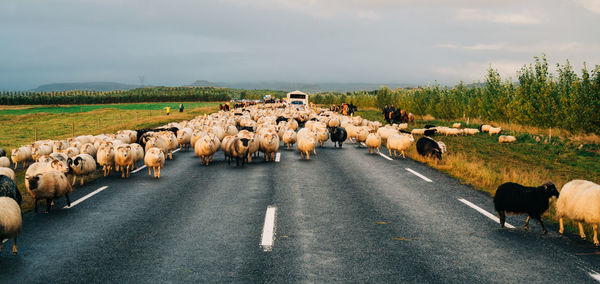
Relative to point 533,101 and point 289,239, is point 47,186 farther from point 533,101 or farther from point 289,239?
point 533,101

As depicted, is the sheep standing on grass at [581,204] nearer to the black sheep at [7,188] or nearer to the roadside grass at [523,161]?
the roadside grass at [523,161]

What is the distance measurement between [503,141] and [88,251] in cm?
2703

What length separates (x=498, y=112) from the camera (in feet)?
126

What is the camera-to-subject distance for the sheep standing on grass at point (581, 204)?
6664mm

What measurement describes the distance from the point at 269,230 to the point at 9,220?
4328mm

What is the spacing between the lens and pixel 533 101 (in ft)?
104

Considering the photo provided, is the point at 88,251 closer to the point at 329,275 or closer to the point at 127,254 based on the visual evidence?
the point at 127,254

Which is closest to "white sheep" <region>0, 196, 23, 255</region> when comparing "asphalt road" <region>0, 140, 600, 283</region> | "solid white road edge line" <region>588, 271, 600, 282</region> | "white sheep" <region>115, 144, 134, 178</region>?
"asphalt road" <region>0, 140, 600, 283</region>

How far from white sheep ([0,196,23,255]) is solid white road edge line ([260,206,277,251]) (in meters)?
4.04

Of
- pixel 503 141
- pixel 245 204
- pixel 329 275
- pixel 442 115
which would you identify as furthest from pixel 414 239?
pixel 442 115

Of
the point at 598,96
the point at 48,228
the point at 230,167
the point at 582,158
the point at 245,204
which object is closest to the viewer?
the point at 48,228

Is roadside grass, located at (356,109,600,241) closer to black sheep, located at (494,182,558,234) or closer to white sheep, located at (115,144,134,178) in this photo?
black sheep, located at (494,182,558,234)

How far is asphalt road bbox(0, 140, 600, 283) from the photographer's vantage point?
5613 mm

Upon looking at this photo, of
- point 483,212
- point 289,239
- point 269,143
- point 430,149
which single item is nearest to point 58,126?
point 269,143
